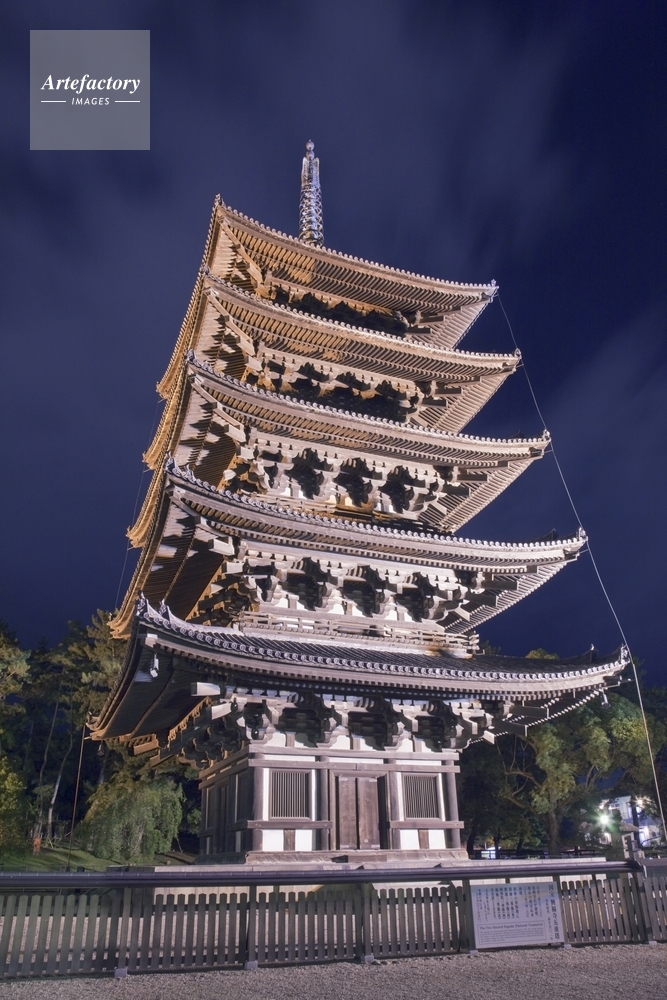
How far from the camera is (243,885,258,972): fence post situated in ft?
35.3

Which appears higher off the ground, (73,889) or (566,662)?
(566,662)

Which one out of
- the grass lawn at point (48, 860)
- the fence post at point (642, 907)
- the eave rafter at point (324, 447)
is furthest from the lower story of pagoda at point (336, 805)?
the grass lawn at point (48, 860)

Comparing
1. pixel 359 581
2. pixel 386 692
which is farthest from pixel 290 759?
pixel 359 581

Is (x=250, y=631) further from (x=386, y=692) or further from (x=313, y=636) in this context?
(x=386, y=692)

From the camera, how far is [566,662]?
67.4 ft

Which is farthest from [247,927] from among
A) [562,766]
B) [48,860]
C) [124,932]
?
[562,766]

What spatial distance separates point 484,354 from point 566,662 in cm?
1047

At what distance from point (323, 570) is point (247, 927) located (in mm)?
8792

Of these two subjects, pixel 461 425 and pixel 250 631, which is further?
pixel 461 425

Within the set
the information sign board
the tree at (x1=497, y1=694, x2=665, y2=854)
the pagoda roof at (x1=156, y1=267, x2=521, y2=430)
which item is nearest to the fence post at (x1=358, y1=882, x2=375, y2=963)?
the information sign board

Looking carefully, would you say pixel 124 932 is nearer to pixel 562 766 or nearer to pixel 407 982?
pixel 407 982

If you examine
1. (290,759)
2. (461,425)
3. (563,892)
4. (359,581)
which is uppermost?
(461,425)

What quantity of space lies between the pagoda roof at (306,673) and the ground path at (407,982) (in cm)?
569

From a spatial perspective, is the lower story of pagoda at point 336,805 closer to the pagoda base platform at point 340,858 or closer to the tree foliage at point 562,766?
the pagoda base platform at point 340,858
